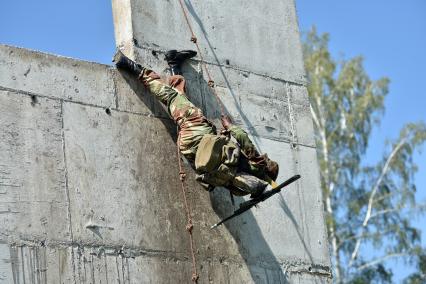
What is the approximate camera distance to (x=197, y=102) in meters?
11.8

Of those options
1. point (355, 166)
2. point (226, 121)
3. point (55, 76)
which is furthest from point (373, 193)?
point (55, 76)

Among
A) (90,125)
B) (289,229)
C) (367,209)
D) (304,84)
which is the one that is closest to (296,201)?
(289,229)

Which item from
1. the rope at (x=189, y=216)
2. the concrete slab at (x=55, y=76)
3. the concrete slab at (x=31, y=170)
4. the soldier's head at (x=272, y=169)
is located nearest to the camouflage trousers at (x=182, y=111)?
the rope at (x=189, y=216)

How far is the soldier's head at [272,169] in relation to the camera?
11.1 metres

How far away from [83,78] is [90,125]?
43 cm

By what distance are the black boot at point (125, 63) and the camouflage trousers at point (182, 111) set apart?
2.2 inches

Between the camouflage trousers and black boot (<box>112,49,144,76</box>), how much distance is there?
6 cm

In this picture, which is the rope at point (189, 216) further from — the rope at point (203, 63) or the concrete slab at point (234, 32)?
the concrete slab at point (234, 32)

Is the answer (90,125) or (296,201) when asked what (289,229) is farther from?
(90,125)

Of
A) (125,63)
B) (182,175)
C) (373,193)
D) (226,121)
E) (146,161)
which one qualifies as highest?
(373,193)

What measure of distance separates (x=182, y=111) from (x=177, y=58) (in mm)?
678

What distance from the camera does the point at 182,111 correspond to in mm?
11211

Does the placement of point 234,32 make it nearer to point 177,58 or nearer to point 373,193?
point 177,58

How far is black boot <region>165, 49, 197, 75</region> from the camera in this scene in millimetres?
11656
